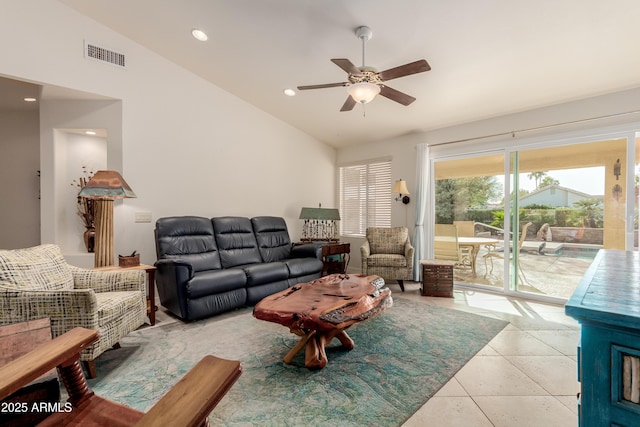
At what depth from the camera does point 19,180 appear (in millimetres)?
4172

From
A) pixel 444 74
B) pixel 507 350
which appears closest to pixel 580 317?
pixel 507 350

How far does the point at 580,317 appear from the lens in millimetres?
607

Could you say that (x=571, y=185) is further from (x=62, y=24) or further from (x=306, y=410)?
(x=62, y=24)

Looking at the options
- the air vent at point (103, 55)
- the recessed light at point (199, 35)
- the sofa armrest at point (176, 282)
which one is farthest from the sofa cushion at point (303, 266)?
the air vent at point (103, 55)

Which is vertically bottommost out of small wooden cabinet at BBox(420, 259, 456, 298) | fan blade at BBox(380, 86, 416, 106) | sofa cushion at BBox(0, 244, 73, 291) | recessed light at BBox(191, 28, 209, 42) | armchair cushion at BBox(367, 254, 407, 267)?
small wooden cabinet at BBox(420, 259, 456, 298)

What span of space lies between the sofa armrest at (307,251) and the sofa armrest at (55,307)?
8.93 feet

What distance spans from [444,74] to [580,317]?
3200 millimetres

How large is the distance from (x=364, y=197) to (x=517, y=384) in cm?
396

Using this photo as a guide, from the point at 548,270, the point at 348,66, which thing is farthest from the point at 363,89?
the point at 548,270

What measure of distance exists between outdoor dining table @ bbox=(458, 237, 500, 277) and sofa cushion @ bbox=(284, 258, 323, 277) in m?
2.26

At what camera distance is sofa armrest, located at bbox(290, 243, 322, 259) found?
424 centimetres

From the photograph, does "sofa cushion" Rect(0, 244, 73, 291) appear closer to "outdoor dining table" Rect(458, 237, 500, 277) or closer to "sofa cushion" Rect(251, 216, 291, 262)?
"sofa cushion" Rect(251, 216, 291, 262)

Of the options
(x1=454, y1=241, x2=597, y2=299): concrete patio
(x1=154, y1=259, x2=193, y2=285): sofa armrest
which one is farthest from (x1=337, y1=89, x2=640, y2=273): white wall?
(x1=154, y1=259, x2=193, y2=285): sofa armrest

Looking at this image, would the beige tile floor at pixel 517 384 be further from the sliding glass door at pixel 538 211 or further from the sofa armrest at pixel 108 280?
the sofa armrest at pixel 108 280
